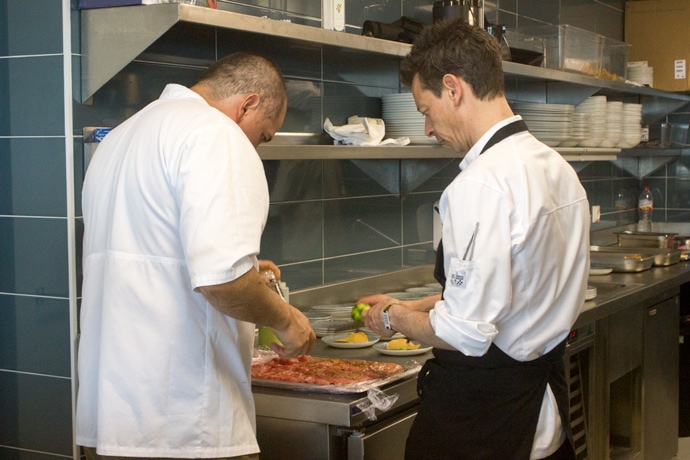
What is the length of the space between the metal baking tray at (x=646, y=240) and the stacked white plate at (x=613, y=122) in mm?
586

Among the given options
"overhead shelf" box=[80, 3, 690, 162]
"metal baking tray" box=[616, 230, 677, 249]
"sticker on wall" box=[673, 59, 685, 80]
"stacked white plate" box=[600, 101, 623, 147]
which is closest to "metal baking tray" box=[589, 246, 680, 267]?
"metal baking tray" box=[616, 230, 677, 249]

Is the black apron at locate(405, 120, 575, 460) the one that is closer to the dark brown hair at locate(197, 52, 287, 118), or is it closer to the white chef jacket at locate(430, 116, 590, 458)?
the white chef jacket at locate(430, 116, 590, 458)

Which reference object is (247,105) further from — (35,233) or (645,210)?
(645,210)

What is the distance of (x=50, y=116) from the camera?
2346mm

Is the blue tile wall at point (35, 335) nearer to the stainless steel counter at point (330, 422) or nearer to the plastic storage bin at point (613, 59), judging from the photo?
the stainless steel counter at point (330, 422)

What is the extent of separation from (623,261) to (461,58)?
2.67 m

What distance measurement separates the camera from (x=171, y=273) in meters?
1.78

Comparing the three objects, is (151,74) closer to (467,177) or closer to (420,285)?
(467,177)

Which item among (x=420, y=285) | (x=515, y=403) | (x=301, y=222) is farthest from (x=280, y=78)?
(x=420, y=285)

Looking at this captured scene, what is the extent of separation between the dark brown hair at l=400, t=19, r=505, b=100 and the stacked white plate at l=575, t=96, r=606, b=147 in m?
2.70

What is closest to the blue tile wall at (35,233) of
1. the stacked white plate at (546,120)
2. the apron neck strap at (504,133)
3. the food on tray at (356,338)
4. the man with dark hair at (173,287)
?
the man with dark hair at (173,287)

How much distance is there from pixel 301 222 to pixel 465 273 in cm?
151

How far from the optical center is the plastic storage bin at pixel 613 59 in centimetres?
464

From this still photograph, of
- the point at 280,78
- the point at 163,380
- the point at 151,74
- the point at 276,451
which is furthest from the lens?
the point at 151,74
